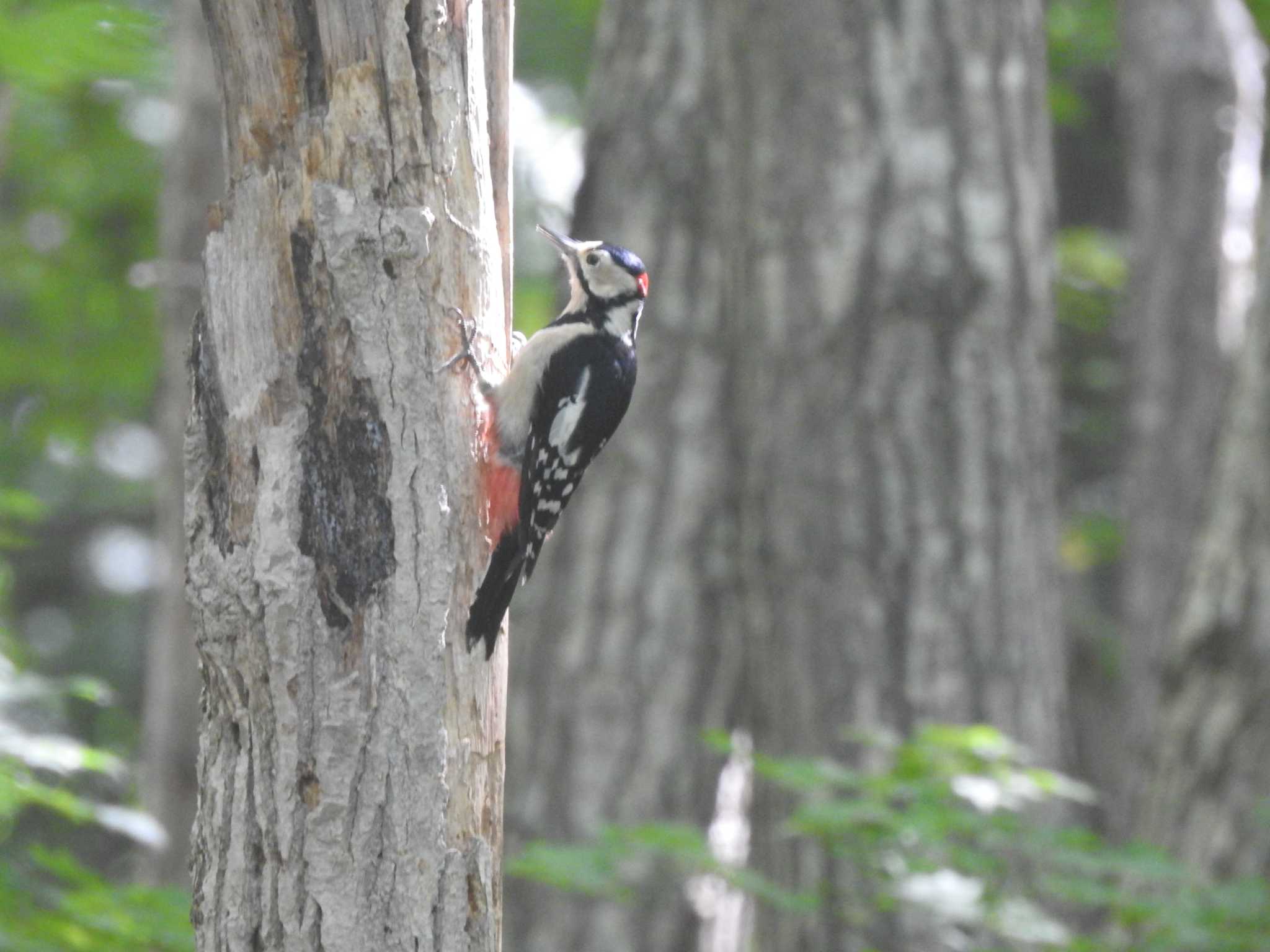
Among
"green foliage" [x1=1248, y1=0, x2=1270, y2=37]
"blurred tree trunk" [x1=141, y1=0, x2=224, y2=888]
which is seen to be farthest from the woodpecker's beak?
"green foliage" [x1=1248, y1=0, x2=1270, y2=37]

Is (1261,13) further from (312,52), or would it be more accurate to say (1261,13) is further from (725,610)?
(312,52)

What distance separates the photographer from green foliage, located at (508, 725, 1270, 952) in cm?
371

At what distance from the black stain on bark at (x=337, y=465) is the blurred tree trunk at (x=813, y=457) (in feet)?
8.68

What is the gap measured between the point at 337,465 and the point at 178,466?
4057 mm

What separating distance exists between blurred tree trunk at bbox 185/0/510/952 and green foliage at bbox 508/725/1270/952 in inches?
50.3

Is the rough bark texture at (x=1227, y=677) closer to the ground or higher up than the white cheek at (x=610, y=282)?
closer to the ground

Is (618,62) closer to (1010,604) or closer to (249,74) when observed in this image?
(1010,604)

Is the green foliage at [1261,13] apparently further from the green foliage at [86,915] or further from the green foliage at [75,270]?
the green foliage at [86,915]

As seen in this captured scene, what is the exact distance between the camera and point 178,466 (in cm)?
645

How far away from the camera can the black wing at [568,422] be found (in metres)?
3.61

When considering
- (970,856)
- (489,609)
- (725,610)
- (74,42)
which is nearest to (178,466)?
(725,610)

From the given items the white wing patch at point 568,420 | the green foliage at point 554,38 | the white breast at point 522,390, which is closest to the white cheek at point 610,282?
the white breast at point 522,390

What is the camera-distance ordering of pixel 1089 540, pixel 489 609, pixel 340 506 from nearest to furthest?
pixel 340 506 < pixel 489 609 < pixel 1089 540

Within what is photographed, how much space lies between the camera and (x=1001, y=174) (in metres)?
5.25
